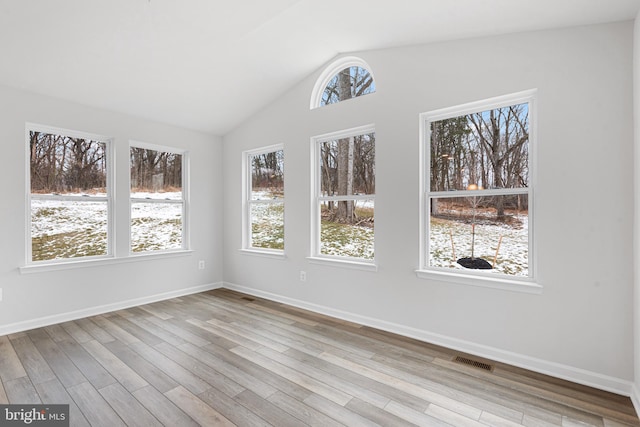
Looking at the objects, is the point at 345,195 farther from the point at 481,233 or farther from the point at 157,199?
the point at 157,199

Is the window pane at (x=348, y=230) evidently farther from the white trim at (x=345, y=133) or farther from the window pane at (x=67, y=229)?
the window pane at (x=67, y=229)

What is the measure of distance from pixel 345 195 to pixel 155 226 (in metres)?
2.74

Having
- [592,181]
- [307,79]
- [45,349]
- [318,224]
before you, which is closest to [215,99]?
[307,79]

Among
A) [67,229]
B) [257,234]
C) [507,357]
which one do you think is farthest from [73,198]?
[507,357]

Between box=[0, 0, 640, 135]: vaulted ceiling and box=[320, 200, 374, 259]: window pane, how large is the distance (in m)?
1.69

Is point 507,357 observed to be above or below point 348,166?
below

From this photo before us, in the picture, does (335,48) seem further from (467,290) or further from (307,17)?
(467,290)

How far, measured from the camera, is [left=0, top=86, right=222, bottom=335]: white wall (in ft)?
10.6

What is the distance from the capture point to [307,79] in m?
3.98

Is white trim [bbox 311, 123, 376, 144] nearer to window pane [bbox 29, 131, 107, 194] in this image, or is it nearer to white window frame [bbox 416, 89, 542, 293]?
white window frame [bbox 416, 89, 542, 293]

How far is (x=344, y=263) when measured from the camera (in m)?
3.64

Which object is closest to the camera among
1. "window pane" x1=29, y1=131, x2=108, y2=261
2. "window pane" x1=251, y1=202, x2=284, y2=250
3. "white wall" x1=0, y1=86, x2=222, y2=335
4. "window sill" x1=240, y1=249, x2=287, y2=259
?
"white wall" x1=0, y1=86, x2=222, y2=335

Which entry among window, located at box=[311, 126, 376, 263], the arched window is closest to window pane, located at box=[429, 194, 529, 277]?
window, located at box=[311, 126, 376, 263]

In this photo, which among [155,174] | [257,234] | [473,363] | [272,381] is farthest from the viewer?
[257,234]
